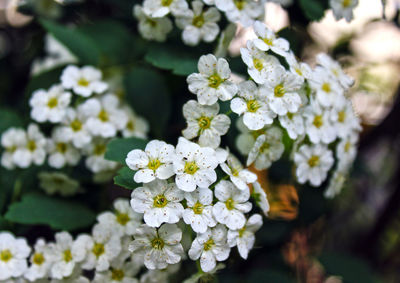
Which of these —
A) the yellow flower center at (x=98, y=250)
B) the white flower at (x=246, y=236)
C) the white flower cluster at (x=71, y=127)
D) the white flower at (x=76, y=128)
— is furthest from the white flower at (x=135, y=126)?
the white flower at (x=246, y=236)

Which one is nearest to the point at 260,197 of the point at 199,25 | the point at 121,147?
the point at 121,147

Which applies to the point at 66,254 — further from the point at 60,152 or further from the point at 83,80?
the point at 83,80

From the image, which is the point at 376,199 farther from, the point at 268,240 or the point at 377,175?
the point at 268,240

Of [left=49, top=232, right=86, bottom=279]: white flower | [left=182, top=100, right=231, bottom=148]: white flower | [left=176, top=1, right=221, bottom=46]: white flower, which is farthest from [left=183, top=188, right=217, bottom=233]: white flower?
[left=176, top=1, right=221, bottom=46]: white flower

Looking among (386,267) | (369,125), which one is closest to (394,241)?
(386,267)

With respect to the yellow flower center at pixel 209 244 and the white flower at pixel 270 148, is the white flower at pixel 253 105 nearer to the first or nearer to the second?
the white flower at pixel 270 148

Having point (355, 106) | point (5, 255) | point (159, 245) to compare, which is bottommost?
point (5, 255)
